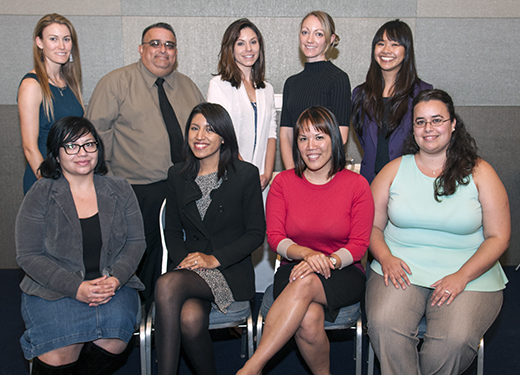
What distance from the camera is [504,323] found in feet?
10.3

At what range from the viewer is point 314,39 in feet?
8.89

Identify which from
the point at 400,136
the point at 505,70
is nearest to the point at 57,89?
the point at 400,136

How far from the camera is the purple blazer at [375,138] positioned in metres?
2.57

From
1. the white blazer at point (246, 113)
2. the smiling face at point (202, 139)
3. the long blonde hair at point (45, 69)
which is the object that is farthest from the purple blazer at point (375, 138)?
the long blonde hair at point (45, 69)

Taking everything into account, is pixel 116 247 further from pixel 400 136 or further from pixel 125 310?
pixel 400 136

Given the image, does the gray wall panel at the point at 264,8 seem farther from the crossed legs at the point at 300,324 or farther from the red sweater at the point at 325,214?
the crossed legs at the point at 300,324

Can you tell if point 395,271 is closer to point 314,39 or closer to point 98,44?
point 314,39

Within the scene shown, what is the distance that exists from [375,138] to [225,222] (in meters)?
1.05

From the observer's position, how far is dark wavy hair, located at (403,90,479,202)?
212 cm

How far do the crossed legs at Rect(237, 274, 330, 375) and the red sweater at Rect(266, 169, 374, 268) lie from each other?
25 cm

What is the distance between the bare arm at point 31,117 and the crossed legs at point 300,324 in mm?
1586

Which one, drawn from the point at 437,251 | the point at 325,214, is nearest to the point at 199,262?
the point at 325,214

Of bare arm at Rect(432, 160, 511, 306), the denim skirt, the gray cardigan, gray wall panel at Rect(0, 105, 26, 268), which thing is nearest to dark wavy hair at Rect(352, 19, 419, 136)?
bare arm at Rect(432, 160, 511, 306)

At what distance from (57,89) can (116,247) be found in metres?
1.12
